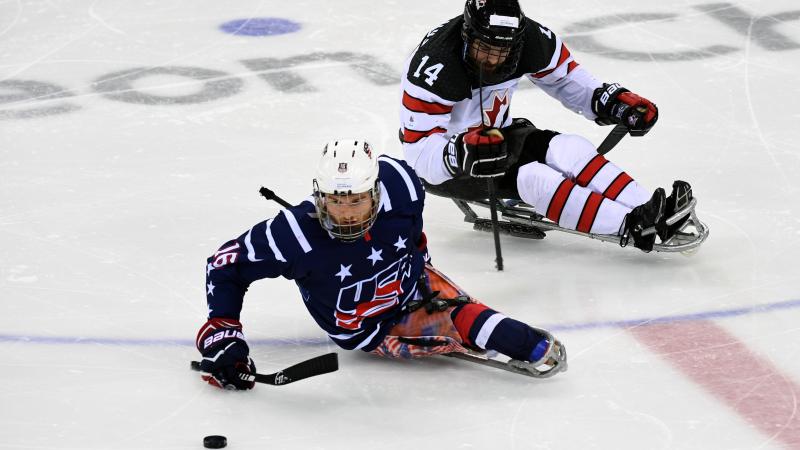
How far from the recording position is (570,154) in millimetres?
4625

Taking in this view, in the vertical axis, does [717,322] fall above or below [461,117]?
below

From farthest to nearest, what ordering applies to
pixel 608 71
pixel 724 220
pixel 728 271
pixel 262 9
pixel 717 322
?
Result: pixel 262 9 < pixel 608 71 < pixel 724 220 < pixel 728 271 < pixel 717 322

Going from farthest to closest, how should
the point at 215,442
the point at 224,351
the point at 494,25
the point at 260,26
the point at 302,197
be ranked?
the point at 260,26
the point at 302,197
the point at 494,25
the point at 224,351
the point at 215,442

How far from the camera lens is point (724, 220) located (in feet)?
16.5

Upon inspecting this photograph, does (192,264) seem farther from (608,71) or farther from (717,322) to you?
(608,71)

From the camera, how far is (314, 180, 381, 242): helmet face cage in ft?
11.6

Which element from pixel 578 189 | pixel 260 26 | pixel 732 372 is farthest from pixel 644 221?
pixel 260 26

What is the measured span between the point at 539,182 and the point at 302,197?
3.69 ft

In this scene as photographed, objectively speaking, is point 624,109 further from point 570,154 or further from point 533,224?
point 533,224

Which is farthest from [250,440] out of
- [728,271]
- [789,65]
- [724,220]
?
[789,65]

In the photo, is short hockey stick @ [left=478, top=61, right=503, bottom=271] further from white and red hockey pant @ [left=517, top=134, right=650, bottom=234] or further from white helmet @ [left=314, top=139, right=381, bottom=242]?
white helmet @ [left=314, top=139, right=381, bottom=242]

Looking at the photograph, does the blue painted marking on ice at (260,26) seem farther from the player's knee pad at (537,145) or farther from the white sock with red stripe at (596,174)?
the white sock with red stripe at (596,174)

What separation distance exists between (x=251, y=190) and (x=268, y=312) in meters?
1.08

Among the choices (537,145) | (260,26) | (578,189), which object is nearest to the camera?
(578,189)
